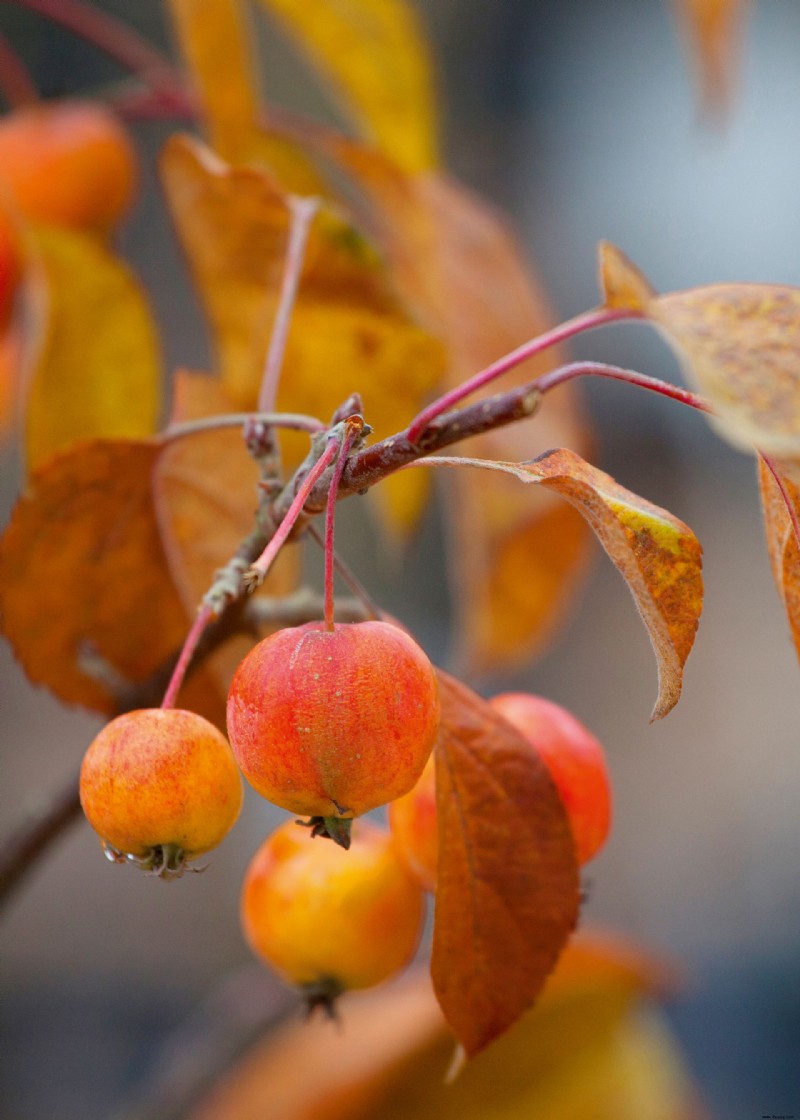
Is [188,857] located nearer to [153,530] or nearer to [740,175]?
[153,530]

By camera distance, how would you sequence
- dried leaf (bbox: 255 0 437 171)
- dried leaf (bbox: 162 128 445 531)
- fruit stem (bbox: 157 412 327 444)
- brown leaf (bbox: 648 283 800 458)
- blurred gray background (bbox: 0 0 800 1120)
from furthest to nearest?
blurred gray background (bbox: 0 0 800 1120), dried leaf (bbox: 255 0 437 171), dried leaf (bbox: 162 128 445 531), fruit stem (bbox: 157 412 327 444), brown leaf (bbox: 648 283 800 458)

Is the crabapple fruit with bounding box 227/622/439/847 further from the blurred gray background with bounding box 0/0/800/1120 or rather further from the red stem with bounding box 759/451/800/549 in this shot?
the blurred gray background with bounding box 0/0/800/1120

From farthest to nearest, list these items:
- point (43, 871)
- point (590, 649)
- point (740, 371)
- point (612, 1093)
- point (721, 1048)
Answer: point (590, 649) → point (43, 871) → point (721, 1048) → point (612, 1093) → point (740, 371)

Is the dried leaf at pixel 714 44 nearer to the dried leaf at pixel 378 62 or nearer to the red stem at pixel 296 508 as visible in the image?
the dried leaf at pixel 378 62

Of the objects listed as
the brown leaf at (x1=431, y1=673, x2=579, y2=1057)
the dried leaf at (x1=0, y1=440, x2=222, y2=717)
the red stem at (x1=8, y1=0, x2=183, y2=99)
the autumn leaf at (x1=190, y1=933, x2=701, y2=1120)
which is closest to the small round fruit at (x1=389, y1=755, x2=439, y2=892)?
the brown leaf at (x1=431, y1=673, x2=579, y2=1057)

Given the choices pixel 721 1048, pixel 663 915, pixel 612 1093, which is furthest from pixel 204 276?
pixel 663 915

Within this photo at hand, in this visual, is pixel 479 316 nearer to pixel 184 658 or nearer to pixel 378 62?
pixel 378 62
